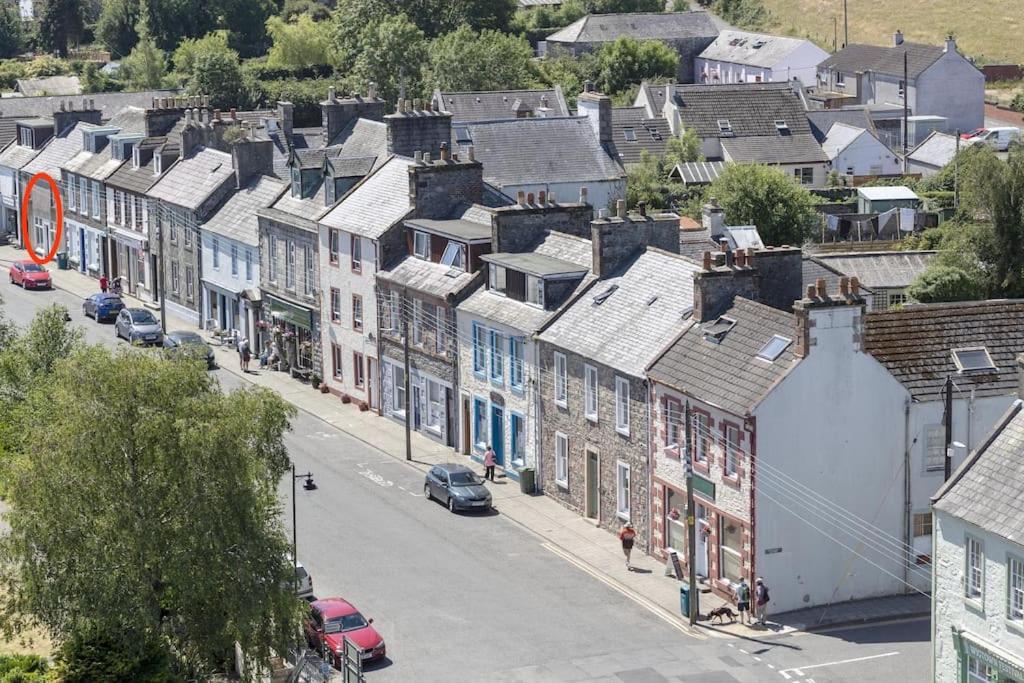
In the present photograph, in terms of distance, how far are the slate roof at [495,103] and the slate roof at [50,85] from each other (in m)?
57.0

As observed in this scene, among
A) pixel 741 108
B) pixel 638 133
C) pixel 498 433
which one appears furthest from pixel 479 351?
pixel 741 108

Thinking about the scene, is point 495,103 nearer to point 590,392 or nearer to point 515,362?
point 515,362

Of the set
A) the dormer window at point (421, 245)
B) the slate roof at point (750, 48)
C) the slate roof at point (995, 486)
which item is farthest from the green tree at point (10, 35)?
the slate roof at point (995, 486)

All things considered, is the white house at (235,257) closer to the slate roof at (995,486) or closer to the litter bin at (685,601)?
the litter bin at (685,601)

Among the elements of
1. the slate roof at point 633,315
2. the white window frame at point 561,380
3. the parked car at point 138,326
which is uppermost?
the slate roof at point 633,315

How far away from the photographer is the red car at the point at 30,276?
93875 mm

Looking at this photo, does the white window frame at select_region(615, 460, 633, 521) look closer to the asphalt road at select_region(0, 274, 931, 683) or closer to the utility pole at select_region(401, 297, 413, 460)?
the asphalt road at select_region(0, 274, 931, 683)

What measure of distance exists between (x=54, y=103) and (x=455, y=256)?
7026 centimetres

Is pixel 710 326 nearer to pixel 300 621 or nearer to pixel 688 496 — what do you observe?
pixel 688 496

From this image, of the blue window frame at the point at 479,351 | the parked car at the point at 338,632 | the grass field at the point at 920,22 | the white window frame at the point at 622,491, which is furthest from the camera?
the grass field at the point at 920,22

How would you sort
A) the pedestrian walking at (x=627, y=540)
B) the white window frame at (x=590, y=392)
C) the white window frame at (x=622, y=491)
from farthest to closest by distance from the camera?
the white window frame at (x=590, y=392) → the white window frame at (x=622, y=491) → the pedestrian walking at (x=627, y=540)

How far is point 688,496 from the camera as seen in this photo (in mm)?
50562

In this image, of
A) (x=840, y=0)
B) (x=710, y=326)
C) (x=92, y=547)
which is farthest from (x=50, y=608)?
(x=840, y=0)

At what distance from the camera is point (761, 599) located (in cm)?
4916
